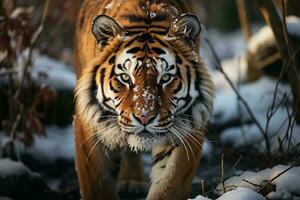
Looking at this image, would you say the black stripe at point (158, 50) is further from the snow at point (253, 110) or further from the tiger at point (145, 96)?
the snow at point (253, 110)

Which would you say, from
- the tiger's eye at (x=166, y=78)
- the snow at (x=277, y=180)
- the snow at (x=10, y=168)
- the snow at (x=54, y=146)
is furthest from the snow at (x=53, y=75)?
the snow at (x=277, y=180)

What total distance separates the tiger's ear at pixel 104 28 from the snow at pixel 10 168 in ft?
4.36

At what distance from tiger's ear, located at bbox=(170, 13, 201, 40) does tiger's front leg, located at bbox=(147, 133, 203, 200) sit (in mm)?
634

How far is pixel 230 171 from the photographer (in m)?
5.08

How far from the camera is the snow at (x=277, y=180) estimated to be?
3209mm

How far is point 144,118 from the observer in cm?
346

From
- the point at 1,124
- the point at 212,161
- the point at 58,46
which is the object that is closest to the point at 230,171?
the point at 212,161

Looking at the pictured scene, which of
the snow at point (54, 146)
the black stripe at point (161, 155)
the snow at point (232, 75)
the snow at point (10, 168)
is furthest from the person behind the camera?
the snow at point (232, 75)

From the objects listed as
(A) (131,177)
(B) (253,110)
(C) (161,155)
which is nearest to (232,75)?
(B) (253,110)

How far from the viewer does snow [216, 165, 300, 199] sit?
10.5 feet

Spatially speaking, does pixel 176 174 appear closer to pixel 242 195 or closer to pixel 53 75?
pixel 242 195

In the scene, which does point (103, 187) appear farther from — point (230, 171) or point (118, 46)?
point (230, 171)

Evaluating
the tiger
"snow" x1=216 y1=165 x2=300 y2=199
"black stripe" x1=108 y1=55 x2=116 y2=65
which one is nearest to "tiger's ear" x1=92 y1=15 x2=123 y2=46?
the tiger

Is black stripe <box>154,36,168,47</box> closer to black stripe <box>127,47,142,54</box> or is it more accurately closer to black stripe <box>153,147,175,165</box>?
black stripe <box>127,47,142,54</box>
